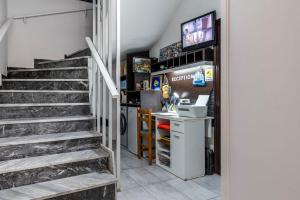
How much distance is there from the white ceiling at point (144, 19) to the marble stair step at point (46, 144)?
94.9 inches

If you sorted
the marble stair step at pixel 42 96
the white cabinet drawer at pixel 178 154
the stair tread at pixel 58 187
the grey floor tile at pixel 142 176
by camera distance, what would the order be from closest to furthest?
the stair tread at pixel 58 187 → the marble stair step at pixel 42 96 → the grey floor tile at pixel 142 176 → the white cabinet drawer at pixel 178 154

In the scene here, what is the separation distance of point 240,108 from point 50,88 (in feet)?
9.24

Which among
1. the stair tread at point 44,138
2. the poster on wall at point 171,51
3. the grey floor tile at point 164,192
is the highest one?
the poster on wall at point 171,51

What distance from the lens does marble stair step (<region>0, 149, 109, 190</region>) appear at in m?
1.68

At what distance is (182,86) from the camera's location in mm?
3879

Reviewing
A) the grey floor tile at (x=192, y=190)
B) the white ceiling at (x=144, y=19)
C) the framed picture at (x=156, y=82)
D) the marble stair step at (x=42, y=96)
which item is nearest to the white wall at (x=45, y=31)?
the white ceiling at (x=144, y=19)

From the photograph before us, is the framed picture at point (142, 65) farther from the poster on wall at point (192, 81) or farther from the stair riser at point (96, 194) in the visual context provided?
the stair riser at point (96, 194)

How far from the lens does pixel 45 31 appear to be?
4.01 meters

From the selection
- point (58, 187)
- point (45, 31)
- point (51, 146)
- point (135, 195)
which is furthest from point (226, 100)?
point (45, 31)

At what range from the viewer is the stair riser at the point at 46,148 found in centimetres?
190

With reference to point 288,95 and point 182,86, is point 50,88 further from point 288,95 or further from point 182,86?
point 288,95

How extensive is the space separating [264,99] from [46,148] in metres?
1.99

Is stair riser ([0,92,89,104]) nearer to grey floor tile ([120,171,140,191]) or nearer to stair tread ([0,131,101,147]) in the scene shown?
stair tread ([0,131,101,147])

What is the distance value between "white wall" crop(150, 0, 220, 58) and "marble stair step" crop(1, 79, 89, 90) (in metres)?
2.02
